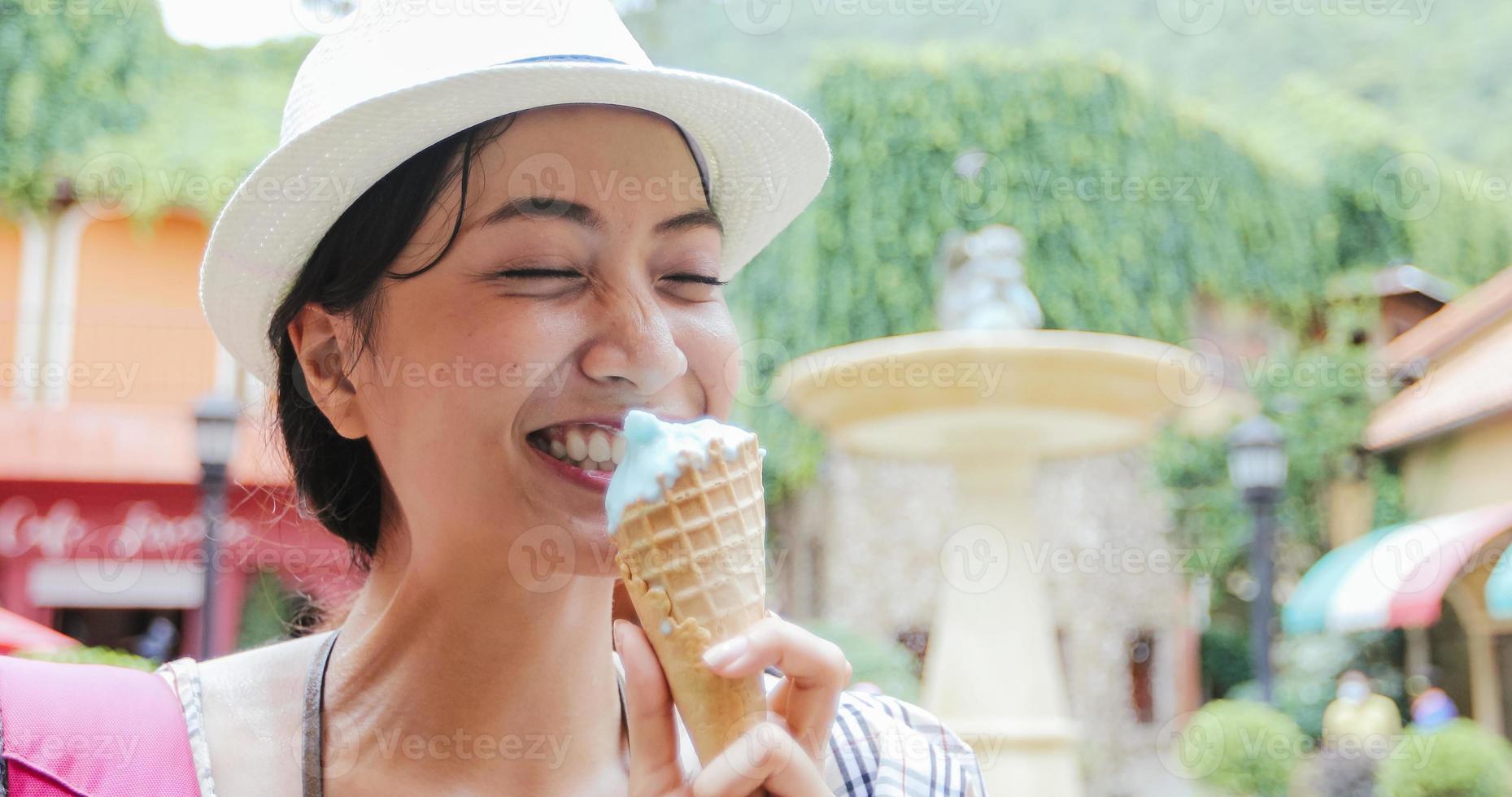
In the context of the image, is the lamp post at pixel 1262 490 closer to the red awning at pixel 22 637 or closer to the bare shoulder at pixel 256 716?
the red awning at pixel 22 637

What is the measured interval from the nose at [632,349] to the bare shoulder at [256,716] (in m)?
0.71

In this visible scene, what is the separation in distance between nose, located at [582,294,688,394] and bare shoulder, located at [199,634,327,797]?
2.32ft

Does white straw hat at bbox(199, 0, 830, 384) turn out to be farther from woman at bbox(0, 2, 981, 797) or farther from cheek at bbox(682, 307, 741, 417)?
cheek at bbox(682, 307, 741, 417)

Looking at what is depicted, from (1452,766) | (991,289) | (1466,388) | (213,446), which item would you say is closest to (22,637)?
(213,446)

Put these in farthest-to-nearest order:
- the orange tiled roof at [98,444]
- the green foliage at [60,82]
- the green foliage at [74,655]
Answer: the green foliage at [60,82], the orange tiled roof at [98,444], the green foliage at [74,655]

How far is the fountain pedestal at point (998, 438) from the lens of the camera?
713 cm

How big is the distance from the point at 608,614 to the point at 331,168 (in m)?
0.76

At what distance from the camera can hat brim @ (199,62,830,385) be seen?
1629mm

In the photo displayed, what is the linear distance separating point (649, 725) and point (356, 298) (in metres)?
0.74

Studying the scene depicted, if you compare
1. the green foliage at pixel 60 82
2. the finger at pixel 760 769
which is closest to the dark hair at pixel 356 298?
the finger at pixel 760 769

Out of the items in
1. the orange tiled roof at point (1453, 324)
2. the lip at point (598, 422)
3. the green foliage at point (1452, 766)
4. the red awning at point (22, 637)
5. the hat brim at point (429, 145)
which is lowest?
the green foliage at point (1452, 766)

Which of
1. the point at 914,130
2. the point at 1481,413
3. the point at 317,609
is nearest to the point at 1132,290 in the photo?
the point at 914,130

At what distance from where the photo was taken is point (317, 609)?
265 cm

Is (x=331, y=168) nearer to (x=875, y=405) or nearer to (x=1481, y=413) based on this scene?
(x=875, y=405)
